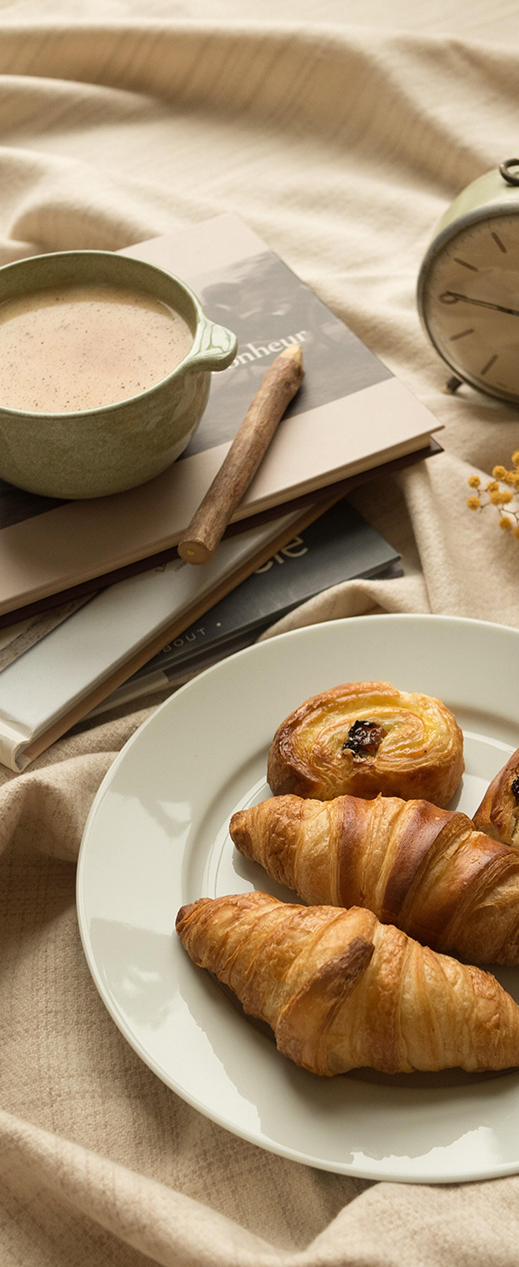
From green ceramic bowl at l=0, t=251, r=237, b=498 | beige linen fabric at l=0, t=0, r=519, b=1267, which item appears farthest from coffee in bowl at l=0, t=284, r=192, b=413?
beige linen fabric at l=0, t=0, r=519, b=1267

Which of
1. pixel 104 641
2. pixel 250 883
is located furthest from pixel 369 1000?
pixel 104 641

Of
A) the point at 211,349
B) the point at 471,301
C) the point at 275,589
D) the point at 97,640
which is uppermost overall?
the point at 471,301

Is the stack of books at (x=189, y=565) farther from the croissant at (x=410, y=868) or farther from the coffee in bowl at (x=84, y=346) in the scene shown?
the croissant at (x=410, y=868)

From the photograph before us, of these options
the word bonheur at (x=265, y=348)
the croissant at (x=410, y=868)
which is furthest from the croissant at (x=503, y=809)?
the word bonheur at (x=265, y=348)

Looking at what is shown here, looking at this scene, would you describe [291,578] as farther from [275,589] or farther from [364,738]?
[364,738]

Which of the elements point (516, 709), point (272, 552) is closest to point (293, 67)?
point (272, 552)

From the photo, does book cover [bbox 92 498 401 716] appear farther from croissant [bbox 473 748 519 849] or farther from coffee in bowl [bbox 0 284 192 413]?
croissant [bbox 473 748 519 849]
